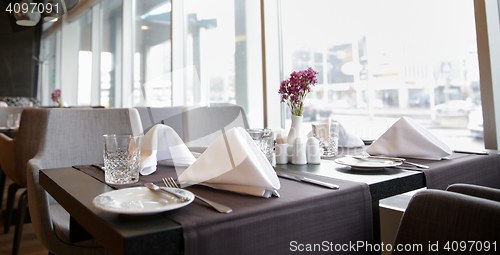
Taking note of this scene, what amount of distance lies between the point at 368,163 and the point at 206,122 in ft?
3.92

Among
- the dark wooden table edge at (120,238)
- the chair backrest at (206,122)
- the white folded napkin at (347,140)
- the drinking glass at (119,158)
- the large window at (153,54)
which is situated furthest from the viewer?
the large window at (153,54)

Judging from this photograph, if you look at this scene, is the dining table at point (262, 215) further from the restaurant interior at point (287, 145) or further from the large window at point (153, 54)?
the large window at point (153, 54)

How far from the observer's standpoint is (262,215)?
626mm

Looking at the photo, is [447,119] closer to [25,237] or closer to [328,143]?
[328,143]

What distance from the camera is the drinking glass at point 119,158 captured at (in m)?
0.89

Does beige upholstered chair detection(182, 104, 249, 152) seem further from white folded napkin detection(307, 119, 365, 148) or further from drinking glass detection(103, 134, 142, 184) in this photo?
drinking glass detection(103, 134, 142, 184)

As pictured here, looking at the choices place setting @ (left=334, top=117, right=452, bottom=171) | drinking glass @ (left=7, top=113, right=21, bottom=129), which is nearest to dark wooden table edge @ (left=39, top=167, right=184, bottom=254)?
place setting @ (left=334, top=117, right=452, bottom=171)

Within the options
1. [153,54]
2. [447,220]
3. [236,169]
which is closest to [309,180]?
[236,169]

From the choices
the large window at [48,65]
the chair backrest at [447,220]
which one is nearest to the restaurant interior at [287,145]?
the chair backrest at [447,220]

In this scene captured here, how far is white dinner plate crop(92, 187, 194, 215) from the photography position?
58 cm

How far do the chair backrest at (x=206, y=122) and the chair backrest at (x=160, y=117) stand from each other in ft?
2.55

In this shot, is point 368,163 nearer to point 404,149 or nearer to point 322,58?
point 404,149

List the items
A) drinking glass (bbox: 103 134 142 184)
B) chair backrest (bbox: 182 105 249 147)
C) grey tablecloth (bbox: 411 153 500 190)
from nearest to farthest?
drinking glass (bbox: 103 134 142 184), grey tablecloth (bbox: 411 153 500 190), chair backrest (bbox: 182 105 249 147)

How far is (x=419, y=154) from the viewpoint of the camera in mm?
1188
